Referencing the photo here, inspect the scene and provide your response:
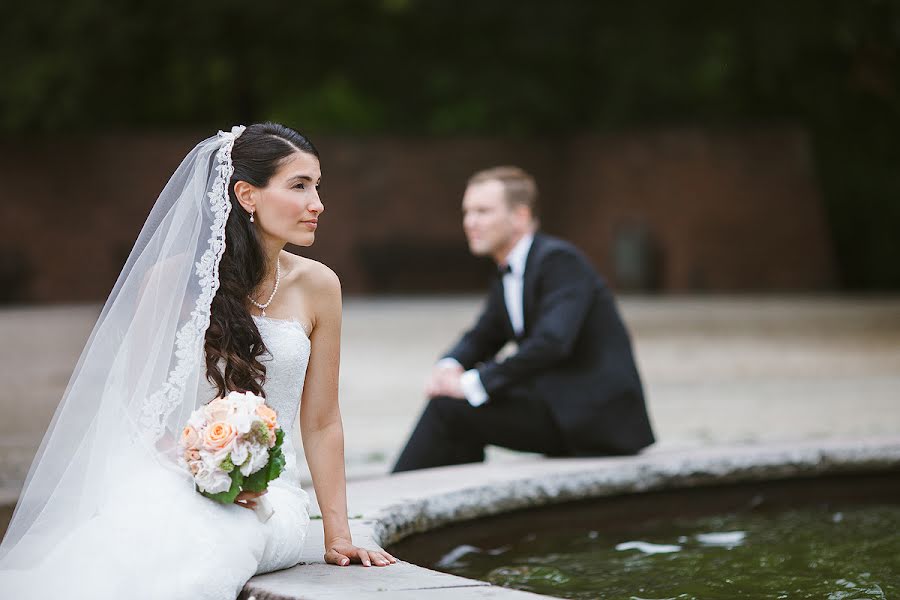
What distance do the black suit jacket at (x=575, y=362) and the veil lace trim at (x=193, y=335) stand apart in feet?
6.04

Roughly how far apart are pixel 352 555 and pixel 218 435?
49 centimetres

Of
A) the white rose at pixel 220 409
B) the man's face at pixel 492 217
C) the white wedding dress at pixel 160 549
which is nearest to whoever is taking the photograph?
the white wedding dress at pixel 160 549

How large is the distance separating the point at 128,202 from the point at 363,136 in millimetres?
4415

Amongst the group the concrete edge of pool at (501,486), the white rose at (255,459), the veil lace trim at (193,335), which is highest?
the veil lace trim at (193,335)

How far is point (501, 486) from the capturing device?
4.21 metres

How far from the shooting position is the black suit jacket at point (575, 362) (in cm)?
493

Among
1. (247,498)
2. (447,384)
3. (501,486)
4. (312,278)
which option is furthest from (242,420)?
(447,384)

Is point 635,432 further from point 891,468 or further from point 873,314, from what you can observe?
point 873,314

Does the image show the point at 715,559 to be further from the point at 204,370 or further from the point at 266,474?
the point at 204,370

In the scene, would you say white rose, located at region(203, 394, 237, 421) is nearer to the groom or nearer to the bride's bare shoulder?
the bride's bare shoulder

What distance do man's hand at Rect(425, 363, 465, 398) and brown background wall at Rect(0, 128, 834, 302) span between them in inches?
730

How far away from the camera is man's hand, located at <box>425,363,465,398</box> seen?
4.92m

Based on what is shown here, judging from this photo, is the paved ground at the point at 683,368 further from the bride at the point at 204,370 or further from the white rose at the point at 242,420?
the white rose at the point at 242,420

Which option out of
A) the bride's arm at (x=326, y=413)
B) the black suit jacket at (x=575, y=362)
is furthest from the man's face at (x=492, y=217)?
the bride's arm at (x=326, y=413)
